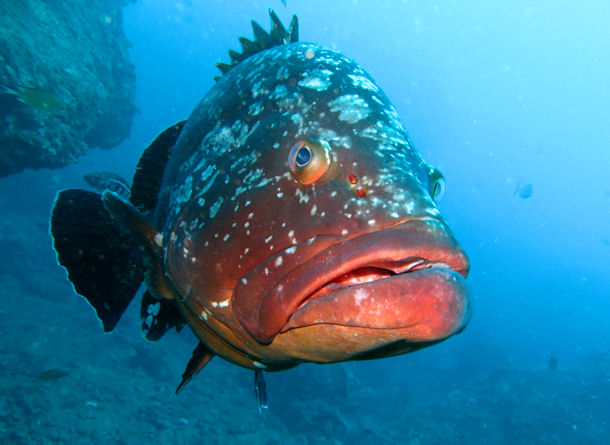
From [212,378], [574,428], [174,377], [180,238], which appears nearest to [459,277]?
[180,238]

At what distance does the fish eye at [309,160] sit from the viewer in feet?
5.92

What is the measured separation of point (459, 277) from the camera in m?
1.41

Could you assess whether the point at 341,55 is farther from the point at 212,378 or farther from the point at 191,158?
the point at 212,378

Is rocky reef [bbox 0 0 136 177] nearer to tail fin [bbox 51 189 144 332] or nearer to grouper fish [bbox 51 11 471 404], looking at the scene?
tail fin [bbox 51 189 144 332]

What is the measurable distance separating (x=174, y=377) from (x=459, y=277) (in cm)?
1418

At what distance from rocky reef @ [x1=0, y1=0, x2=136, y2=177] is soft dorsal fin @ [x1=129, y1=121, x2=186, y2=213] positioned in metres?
9.70

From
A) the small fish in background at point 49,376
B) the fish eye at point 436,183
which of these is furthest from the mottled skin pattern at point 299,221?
the small fish in background at point 49,376

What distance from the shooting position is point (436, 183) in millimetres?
2562

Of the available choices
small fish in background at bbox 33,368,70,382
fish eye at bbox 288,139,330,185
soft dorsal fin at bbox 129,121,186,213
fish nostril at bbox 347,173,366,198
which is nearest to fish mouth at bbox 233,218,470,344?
fish nostril at bbox 347,173,366,198

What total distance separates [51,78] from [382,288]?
16074 mm

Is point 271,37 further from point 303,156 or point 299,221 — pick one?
point 299,221

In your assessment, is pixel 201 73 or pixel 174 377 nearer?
pixel 174 377

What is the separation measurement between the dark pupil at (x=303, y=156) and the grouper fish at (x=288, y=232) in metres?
0.01

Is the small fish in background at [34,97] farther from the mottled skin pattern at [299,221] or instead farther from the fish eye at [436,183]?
the fish eye at [436,183]
